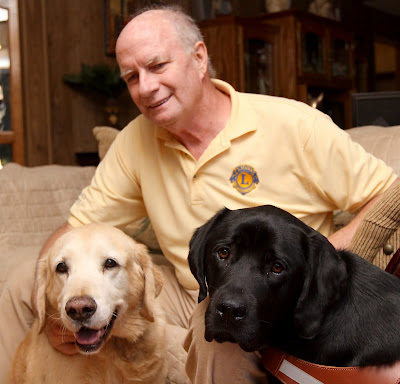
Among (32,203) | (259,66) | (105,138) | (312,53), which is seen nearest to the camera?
(32,203)

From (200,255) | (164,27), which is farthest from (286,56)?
(200,255)

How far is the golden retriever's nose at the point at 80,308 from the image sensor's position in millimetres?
1530

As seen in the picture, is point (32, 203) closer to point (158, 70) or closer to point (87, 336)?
point (158, 70)

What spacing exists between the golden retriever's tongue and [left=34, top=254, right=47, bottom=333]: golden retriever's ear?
201mm

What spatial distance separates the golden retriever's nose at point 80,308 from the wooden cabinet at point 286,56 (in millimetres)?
3678

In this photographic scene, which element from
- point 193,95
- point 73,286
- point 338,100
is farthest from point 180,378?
point 338,100

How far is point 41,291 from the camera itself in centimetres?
182

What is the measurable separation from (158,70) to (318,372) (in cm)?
120

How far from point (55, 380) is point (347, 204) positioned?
113cm

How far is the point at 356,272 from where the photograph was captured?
4.52 ft

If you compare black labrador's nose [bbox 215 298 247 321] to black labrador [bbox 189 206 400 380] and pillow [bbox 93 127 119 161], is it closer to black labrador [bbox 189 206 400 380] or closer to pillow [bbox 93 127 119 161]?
black labrador [bbox 189 206 400 380]

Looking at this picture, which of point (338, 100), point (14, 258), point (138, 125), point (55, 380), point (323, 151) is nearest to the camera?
→ point (55, 380)

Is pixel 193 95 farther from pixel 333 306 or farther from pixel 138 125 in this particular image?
pixel 333 306

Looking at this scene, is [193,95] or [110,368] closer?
[110,368]
